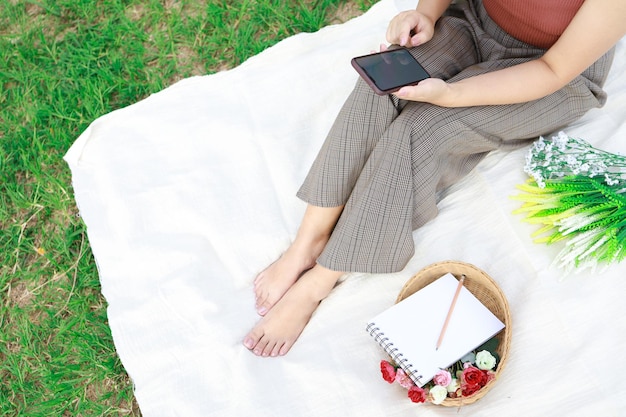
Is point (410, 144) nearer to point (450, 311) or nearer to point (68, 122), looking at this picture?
point (450, 311)

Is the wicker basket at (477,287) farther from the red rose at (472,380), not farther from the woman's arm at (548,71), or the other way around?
the woman's arm at (548,71)

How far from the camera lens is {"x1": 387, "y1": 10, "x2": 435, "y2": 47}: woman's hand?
1.65m

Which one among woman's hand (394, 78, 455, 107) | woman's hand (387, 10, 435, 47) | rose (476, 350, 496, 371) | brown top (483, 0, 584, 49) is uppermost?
brown top (483, 0, 584, 49)

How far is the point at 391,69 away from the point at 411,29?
0.90 ft

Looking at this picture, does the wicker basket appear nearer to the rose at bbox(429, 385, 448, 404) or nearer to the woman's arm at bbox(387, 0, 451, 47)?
the rose at bbox(429, 385, 448, 404)

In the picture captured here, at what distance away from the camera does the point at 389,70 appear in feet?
4.77

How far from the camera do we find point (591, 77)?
1687 millimetres

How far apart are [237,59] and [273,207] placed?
707 millimetres

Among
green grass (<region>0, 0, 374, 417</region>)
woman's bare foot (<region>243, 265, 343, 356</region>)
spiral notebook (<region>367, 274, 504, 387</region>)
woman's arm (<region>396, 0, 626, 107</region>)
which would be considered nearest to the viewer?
woman's arm (<region>396, 0, 626, 107</region>)

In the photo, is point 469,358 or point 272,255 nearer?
point 469,358

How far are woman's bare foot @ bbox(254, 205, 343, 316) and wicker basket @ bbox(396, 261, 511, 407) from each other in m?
0.27

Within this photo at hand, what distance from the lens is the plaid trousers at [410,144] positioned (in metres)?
1.53

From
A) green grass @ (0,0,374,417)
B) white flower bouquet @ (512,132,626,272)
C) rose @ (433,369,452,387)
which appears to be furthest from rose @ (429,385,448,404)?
green grass @ (0,0,374,417)

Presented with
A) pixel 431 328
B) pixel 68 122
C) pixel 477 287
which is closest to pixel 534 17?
pixel 477 287
